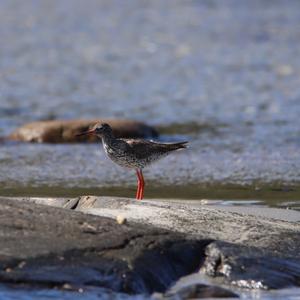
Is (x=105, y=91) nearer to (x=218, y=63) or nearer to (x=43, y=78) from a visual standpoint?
(x=43, y=78)

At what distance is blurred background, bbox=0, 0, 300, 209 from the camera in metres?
10.2

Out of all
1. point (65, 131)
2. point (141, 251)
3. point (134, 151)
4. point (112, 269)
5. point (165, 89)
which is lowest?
point (112, 269)

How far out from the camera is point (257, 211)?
8.28 meters

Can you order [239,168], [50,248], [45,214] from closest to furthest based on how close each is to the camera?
[50,248] → [45,214] → [239,168]

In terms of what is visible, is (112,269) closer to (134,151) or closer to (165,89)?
(134,151)

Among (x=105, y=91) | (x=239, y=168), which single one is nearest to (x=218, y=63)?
(x=105, y=91)

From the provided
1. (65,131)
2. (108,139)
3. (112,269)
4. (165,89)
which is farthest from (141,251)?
(165,89)

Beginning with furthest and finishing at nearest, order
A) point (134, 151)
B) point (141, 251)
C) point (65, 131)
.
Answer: point (65, 131), point (134, 151), point (141, 251)

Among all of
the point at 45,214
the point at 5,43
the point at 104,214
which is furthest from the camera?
the point at 5,43

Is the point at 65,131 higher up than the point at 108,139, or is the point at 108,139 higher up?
the point at 65,131

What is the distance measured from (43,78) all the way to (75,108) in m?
2.03

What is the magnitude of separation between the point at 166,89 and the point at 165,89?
0.06 feet

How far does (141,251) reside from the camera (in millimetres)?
6266

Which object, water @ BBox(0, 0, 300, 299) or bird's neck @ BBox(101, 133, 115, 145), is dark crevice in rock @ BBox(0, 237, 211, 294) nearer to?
bird's neck @ BBox(101, 133, 115, 145)
